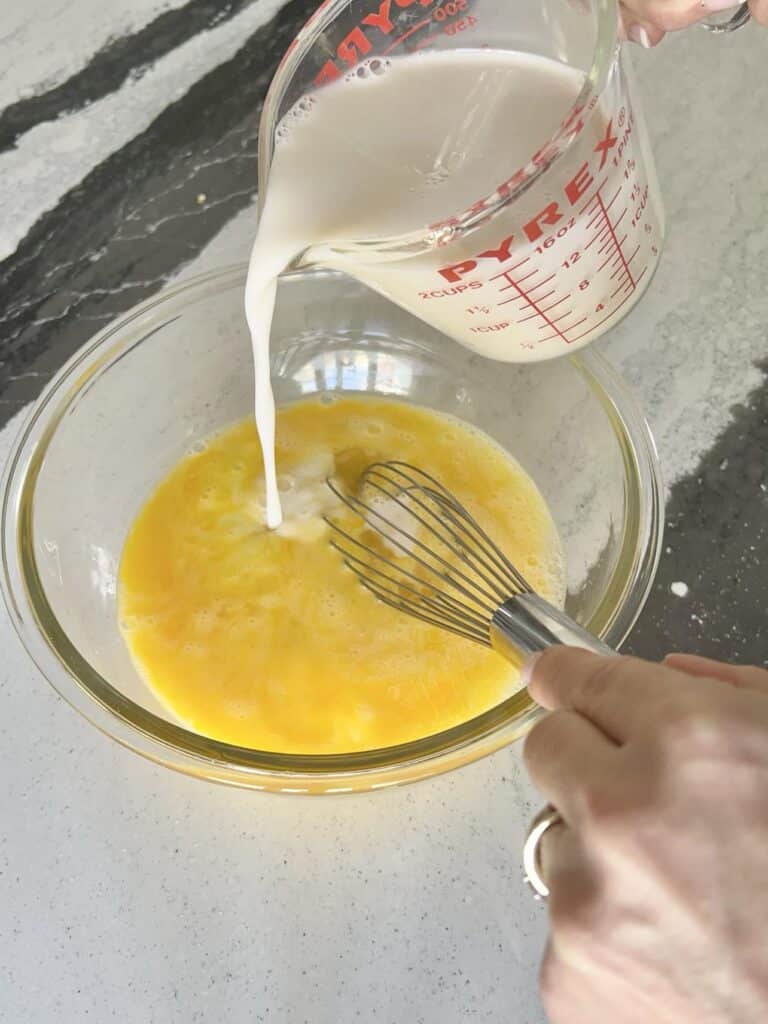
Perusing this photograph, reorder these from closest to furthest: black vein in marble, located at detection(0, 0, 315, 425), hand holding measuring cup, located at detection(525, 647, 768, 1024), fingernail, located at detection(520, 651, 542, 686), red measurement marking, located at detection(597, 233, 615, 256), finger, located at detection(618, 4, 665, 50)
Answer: hand holding measuring cup, located at detection(525, 647, 768, 1024), fingernail, located at detection(520, 651, 542, 686), red measurement marking, located at detection(597, 233, 615, 256), finger, located at detection(618, 4, 665, 50), black vein in marble, located at detection(0, 0, 315, 425)

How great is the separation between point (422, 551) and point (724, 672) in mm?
385

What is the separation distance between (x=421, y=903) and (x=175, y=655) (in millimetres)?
278

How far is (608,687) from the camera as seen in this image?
547mm

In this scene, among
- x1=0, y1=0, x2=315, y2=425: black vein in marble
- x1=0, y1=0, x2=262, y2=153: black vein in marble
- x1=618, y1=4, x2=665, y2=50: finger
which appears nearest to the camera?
x1=618, y1=4, x2=665, y2=50: finger

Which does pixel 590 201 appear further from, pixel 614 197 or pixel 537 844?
pixel 537 844

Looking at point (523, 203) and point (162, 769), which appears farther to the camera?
point (162, 769)

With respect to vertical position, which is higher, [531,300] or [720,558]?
[531,300]

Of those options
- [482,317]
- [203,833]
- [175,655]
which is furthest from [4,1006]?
[482,317]

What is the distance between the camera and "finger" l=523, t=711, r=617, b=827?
0.52m

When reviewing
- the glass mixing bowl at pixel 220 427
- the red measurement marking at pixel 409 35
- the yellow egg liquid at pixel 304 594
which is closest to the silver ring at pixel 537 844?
the glass mixing bowl at pixel 220 427

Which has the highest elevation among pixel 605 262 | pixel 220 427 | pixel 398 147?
pixel 398 147

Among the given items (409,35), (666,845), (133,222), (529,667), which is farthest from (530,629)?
(133,222)

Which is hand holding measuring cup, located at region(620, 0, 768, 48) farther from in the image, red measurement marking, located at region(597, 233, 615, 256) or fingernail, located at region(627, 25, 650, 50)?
red measurement marking, located at region(597, 233, 615, 256)

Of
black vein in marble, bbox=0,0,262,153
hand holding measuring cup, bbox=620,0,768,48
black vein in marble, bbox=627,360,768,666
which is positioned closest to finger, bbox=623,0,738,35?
hand holding measuring cup, bbox=620,0,768,48
